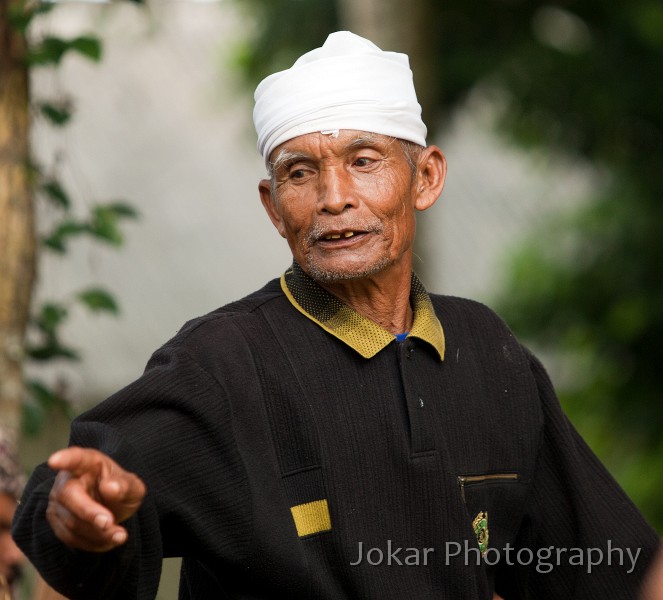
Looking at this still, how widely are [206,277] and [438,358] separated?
455 inches

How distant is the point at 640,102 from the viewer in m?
8.13

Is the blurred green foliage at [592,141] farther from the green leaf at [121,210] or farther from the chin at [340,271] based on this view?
the chin at [340,271]

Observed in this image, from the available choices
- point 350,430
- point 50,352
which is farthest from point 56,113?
point 350,430

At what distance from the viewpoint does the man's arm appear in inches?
73.8

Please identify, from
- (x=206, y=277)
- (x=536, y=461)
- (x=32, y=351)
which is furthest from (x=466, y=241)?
(x=536, y=461)

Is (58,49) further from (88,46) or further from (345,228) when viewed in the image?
(345,228)

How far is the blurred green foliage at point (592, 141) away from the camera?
8180mm

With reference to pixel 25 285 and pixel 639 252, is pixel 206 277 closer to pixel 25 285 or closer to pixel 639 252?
pixel 639 252

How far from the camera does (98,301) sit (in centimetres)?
408

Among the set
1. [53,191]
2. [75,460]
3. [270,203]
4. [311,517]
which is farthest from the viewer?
[53,191]

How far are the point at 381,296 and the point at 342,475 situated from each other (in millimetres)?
463

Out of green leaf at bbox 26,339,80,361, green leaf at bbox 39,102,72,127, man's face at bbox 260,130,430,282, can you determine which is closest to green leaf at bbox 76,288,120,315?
green leaf at bbox 26,339,80,361

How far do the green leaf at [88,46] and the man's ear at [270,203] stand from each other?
1.06 meters

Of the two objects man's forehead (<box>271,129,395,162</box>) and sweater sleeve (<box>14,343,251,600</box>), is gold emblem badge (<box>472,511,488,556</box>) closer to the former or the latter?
sweater sleeve (<box>14,343,251,600</box>)
